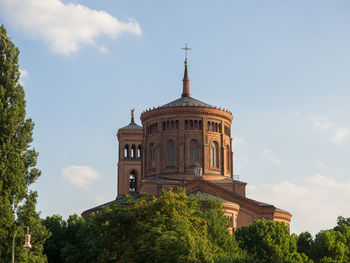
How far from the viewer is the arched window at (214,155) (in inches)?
3268

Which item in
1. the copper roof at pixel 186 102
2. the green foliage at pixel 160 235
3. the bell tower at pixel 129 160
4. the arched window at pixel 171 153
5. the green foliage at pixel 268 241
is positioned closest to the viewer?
the green foliage at pixel 160 235

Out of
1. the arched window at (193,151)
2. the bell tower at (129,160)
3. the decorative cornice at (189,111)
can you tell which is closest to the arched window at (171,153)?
the arched window at (193,151)

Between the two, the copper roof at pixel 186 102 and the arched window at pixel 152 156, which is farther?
the copper roof at pixel 186 102

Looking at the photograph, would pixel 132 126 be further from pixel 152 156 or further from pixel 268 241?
pixel 268 241

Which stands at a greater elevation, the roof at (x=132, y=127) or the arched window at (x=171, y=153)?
the roof at (x=132, y=127)

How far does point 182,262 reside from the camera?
139 ft

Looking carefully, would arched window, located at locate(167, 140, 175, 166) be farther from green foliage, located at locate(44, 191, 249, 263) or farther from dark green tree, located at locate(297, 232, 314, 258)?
green foliage, located at locate(44, 191, 249, 263)

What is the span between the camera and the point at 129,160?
101 m

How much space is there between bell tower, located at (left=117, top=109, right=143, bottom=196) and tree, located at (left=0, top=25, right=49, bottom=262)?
50247 mm

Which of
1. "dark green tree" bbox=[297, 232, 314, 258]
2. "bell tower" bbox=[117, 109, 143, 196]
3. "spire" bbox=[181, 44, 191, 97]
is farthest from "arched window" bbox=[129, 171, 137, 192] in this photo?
"dark green tree" bbox=[297, 232, 314, 258]

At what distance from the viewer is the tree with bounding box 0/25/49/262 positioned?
46.1 meters

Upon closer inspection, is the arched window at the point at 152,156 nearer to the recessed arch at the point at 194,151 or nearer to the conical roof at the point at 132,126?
the recessed arch at the point at 194,151

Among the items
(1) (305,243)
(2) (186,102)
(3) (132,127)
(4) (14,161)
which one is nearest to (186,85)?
(2) (186,102)

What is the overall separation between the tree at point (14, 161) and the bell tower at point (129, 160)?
50.2 m
